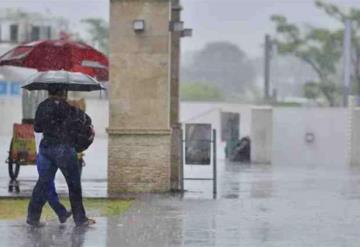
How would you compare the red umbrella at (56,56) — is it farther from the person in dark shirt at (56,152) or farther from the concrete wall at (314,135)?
the concrete wall at (314,135)

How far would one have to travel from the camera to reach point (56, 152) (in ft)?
40.1

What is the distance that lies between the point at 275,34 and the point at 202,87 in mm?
30760

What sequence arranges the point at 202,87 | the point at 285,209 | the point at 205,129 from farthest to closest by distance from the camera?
the point at 202,87
the point at 205,129
the point at 285,209

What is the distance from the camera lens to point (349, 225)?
12.6 metres

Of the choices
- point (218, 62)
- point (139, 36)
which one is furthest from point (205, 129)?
point (218, 62)

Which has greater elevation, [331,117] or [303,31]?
[303,31]

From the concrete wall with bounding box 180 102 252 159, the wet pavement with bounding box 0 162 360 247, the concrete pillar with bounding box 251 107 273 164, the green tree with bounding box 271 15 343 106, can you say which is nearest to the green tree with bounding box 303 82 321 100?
the green tree with bounding box 271 15 343 106

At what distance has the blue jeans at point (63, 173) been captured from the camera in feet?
40.1

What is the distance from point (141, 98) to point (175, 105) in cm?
209

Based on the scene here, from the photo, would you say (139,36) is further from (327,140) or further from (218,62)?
(218,62)

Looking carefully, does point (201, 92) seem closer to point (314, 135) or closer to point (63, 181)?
point (314, 135)

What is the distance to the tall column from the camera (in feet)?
55.7

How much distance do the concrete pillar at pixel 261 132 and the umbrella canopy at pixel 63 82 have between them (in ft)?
53.9

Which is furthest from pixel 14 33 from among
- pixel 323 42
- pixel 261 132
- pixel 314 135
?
pixel 261 132
